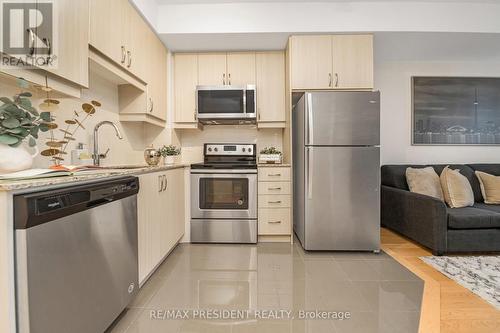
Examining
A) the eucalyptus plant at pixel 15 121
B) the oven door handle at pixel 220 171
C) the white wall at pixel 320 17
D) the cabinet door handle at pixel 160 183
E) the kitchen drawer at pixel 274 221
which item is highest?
the white wall at pixel 320 17

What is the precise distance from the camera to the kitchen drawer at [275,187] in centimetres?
290

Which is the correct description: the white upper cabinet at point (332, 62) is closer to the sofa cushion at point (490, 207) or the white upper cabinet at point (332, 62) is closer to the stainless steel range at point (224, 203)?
the stainless steel range at point (224, 203)

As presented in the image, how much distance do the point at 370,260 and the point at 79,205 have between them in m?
2.47

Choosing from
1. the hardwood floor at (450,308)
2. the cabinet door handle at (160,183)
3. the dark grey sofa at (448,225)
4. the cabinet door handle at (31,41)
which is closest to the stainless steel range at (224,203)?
the cabinet door handle at (160,183)

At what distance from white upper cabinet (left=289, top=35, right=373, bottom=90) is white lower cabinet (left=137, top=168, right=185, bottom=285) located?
177 cm

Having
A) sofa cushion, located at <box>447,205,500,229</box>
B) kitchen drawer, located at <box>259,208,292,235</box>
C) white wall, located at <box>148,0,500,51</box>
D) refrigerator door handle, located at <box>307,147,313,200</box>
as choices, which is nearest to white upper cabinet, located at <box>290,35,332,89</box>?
white wall, located at <box>148,0,500,51</box>

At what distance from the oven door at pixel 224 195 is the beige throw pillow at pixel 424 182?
1.91 meters

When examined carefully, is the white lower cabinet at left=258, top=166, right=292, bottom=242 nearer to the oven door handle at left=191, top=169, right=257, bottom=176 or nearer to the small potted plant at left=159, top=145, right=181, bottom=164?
the oven door handle at left=191, top=169, right=257, bottom=176

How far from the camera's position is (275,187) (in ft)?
9.53

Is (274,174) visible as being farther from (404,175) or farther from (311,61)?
(404,175)

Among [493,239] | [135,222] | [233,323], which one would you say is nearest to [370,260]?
[493,239]

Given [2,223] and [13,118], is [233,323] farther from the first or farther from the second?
[13,118]

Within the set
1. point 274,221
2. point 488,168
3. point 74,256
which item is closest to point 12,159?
point 74,256

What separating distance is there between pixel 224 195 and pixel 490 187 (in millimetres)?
3181
